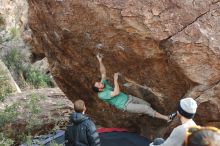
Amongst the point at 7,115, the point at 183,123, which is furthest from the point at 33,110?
the point at 183,123

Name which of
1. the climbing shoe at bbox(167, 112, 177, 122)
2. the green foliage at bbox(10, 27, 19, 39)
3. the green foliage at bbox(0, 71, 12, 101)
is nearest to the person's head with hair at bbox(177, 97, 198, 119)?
the climbing shoe at bbox(167, 112, 177, 122)

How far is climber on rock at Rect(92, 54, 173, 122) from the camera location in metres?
7.67

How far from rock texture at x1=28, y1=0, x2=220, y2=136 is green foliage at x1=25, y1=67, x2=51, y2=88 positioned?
30.7ft

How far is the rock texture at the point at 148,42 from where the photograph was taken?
21.8ft

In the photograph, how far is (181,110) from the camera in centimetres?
486

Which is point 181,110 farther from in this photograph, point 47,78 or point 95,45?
point 47,78

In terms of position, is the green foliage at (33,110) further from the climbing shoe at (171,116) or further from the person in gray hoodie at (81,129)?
the climbing shoe at (171,116)

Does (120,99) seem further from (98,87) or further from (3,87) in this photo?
(3,87)

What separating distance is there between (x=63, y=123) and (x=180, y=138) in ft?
19.9

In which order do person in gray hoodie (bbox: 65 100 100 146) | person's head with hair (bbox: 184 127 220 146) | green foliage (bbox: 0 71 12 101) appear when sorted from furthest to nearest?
green foliage (bbox: 0 71 12 101) → person in gray hoodie (bbox: 65 100 100 146) → person's head with hair (bbox: 184 127 220 146)

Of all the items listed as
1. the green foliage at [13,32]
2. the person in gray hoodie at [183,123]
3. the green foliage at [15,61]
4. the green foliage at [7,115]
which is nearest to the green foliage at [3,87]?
the green foliage at [7,115]

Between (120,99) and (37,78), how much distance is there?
10.7 m

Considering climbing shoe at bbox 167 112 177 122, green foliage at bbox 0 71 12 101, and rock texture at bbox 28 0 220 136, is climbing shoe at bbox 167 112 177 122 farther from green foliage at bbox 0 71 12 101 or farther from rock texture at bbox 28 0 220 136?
green foliage at bbox 0 71 12 101

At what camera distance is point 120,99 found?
7805 mm
